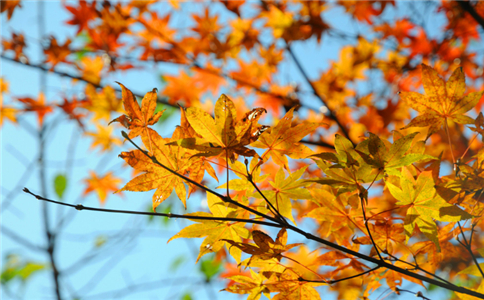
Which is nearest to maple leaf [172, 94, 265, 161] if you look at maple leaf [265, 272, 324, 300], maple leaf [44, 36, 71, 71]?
maple leaf [265, 272, 324, 300]

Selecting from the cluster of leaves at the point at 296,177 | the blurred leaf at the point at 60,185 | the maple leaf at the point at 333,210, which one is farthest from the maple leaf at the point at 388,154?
the blurred leaf at the point at 60,185

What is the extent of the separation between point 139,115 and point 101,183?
173 centimetres

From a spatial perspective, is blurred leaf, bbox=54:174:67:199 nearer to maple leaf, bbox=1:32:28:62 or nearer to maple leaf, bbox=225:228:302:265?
maple leaf, bbox=1:32:28:62

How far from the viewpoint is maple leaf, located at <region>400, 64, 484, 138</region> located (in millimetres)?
547

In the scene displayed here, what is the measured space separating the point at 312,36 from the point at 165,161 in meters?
1.96

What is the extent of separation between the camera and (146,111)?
534 mm

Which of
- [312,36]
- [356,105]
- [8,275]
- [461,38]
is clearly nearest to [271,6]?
[312,36]

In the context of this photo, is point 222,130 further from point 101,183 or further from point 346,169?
point 101,183

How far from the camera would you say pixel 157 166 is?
548 millimetres

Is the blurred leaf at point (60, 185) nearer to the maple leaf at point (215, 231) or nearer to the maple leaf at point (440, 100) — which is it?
the maple leaf at point (215, 231)

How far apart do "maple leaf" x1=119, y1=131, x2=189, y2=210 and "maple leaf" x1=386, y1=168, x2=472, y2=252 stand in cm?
37

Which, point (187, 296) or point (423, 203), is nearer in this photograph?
point (423, 203)

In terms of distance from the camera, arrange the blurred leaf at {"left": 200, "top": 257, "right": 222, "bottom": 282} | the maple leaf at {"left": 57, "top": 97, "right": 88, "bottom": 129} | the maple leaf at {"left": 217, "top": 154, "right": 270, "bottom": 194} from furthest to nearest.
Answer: the blurred leaf at {"left": 200, "top": 257, "right": 222, "bottom": 282} → the maple leaf at {"left": 57, "top": 97, "right": 88, "bottom": 129} → the maple leaf at {"left": 217, "top": 154, "right": 270, "bottom": 194}

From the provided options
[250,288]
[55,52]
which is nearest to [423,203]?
[250,288]
